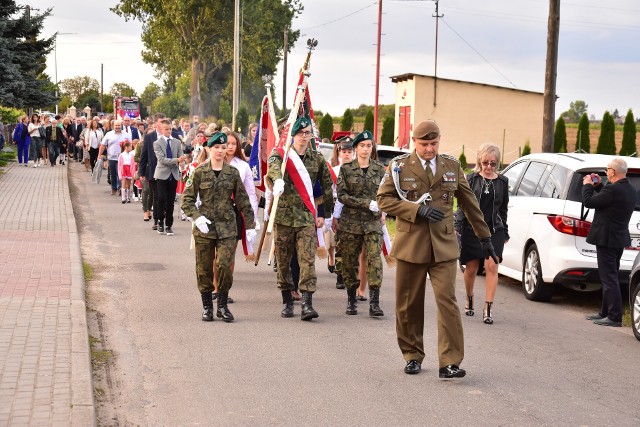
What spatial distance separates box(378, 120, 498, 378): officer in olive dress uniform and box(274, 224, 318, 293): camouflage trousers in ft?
7.74

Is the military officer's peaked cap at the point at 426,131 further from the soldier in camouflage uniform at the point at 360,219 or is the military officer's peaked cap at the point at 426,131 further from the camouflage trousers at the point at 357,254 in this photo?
the camouflage trousers at the point at 357,254

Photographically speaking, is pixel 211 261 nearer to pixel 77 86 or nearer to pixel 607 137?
pixel 607 137

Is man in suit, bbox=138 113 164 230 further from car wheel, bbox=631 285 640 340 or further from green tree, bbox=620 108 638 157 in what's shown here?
green tree, bbox=620 108 638 157

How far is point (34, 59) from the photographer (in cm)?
4491

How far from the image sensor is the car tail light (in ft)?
38.1

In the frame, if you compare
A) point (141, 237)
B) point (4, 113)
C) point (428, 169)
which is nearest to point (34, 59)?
point (4, 113)

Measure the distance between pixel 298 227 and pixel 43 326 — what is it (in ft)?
8.65

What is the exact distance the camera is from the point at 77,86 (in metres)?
→ 132

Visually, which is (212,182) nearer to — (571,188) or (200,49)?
(571,188)

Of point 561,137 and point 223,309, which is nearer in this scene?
point 223,309

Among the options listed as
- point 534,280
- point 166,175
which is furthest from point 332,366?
point 166,175

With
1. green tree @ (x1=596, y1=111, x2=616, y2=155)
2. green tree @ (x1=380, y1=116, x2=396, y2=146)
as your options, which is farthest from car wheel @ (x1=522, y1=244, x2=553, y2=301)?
green tree @ (x1=380, y1=116, x2=396, y2=146)

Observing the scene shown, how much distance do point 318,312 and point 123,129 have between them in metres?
17.4

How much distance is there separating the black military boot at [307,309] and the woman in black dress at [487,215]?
1604 millimetres
